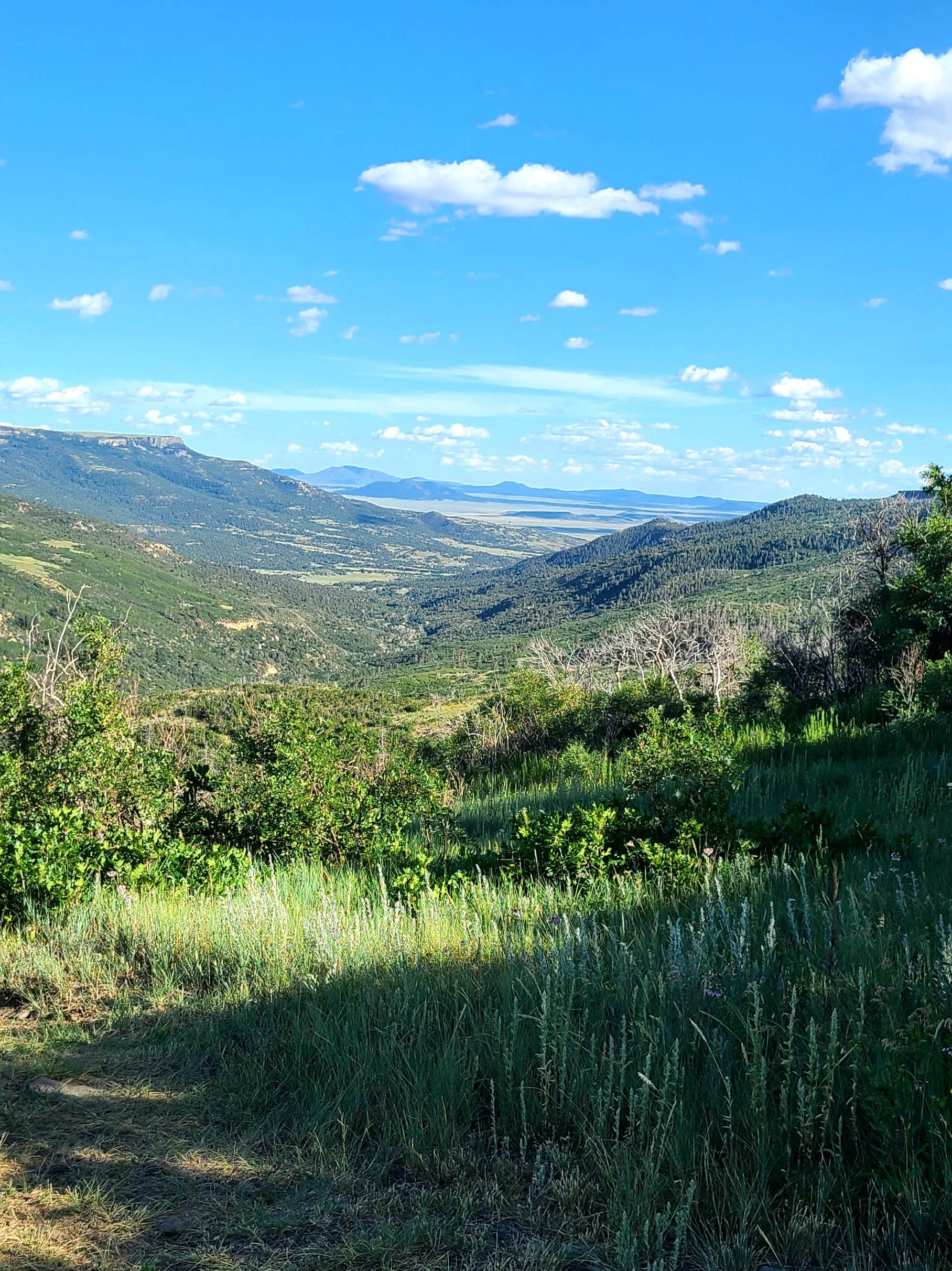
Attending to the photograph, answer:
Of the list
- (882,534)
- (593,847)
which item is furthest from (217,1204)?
(882,534)

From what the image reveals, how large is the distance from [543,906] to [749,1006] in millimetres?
1984

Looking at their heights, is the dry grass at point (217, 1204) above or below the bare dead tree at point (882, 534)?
below

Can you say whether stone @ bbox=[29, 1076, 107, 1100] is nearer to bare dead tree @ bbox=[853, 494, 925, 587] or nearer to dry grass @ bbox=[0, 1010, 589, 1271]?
dry grass @ bbox=[0, 1010, 589, 1271]

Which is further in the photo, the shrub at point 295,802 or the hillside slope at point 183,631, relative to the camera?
the hillside slope at point 183,631

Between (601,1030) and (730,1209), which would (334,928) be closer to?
(601,1030)

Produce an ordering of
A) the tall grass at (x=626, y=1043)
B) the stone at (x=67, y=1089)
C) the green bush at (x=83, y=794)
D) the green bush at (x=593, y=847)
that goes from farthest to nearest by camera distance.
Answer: the green bush at (x=83, y=794) < the green bush at (x=593, y=847) < the stone at (x=67, y=1089) < the tall grass at (x=626, y=1043)

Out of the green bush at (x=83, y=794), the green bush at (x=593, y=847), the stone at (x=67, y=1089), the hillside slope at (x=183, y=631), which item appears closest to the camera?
the stone at (x=67, y=1089)

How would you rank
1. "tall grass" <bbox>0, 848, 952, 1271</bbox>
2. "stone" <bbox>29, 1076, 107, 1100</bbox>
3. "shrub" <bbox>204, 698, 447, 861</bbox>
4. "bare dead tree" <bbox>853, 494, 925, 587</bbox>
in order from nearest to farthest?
"tall grass" <bbox>0, 848, 952, 1271</bbox>, "stone" <bbox>29, 1076, 107, 1100</bbox>, "shrub" <bbox>204, 698, 447, 861</bbox>, "bare dead tree" <bbox>853, 494, 925, 587</bbox>

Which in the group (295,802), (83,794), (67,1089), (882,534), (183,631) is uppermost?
(882,534)

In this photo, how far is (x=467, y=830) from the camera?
9539 mm

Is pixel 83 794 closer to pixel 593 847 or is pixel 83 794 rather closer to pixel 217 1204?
pixel 593 847

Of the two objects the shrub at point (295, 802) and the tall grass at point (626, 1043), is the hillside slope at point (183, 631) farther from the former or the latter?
the tall grass at point (626, 1043)

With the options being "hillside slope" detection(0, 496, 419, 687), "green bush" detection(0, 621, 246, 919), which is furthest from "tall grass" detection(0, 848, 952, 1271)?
"hillside slope" detection(0, 496, 419, 687)

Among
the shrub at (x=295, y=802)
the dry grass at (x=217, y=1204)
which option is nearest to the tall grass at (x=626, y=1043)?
the dry grass at (x=217, y=1204)
